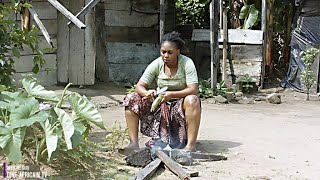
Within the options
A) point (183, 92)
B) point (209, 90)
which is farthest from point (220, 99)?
point (183, 92)

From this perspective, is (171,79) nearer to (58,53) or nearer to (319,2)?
(58,53)

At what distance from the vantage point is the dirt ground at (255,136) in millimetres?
4559

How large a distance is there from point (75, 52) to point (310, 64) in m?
4.77

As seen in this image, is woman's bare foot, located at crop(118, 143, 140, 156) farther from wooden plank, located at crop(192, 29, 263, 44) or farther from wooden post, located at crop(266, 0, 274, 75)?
wooden post, located at crop(266, 0, 274, 75)

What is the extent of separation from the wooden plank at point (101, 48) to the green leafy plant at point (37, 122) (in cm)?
661

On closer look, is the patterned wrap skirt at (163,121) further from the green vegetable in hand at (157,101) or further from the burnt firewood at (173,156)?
the burnt firewood at (173,156)

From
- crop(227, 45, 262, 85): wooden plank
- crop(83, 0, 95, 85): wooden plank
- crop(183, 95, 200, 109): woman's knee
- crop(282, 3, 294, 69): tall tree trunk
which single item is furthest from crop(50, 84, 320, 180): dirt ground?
crop(282, 3, 294, 69): tall tree trunk

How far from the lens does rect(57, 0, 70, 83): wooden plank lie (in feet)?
31.9

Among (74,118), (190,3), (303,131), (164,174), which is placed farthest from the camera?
(190,3)

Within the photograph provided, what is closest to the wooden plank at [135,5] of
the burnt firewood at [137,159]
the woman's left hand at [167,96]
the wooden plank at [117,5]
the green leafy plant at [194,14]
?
the wooden plank at [117,5]

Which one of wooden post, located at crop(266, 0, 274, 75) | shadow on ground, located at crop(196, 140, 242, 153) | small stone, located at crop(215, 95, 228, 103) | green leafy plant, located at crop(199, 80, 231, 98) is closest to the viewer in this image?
shadow on ground, located at crop(196, 140, 242, 153)

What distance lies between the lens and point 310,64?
403 inches

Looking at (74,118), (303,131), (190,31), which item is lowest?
(303,131)

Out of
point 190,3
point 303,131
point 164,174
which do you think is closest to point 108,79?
point 190,3
